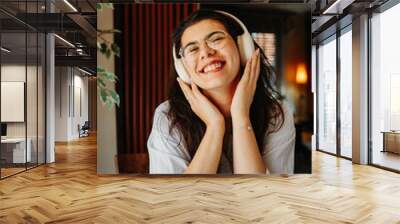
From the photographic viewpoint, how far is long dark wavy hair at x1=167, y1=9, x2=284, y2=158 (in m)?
5.89

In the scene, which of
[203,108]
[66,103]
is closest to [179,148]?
[203,108]

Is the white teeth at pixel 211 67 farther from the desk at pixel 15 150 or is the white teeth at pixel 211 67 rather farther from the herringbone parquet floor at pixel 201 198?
the desk at pixel 15 150

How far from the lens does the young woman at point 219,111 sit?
5836 mm

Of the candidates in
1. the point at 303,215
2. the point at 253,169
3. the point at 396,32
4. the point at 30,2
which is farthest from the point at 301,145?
the point at 30,2

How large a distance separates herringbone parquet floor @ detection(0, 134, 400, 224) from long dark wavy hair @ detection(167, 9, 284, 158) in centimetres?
77

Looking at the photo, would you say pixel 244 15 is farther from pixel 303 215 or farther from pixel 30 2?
pixel 30 2

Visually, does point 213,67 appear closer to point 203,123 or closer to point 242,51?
point 242,51

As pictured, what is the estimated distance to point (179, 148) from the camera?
19.4ft

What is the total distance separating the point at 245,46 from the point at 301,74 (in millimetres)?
1011

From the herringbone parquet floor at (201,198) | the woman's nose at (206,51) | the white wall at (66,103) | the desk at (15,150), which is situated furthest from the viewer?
the white wall at (66,103)

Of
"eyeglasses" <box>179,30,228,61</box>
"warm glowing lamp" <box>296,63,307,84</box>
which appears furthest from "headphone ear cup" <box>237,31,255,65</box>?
"warm glowing lamp" <box>296,63,307,84</box>


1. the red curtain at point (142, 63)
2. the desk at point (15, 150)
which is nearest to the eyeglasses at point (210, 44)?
the red curtain at point (142, 63)

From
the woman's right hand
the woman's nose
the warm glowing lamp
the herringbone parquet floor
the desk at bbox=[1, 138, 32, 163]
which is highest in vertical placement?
the woman's nose

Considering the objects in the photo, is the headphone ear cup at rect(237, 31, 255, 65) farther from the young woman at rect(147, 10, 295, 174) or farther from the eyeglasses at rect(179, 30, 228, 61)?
the eyeglasses at rect(179, 30, 228, 61)
